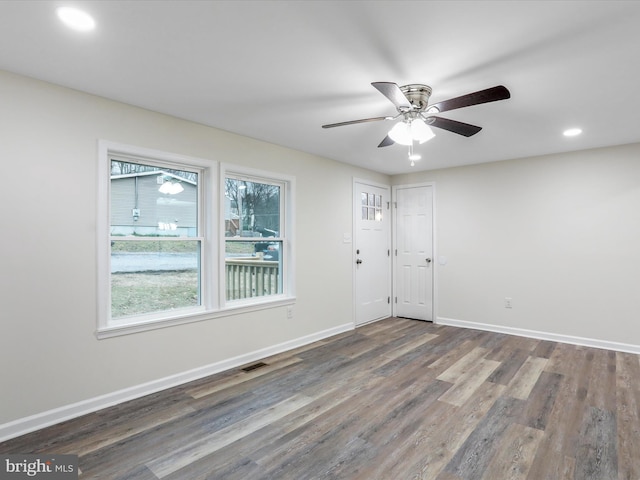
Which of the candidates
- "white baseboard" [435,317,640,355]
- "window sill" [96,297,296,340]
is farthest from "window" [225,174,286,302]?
"white baseboard" [435,317,640,355]

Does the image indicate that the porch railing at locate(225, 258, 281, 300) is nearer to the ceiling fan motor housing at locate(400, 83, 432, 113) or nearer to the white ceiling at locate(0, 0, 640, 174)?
the white ceiling at locate(0, 0, 640, 174)

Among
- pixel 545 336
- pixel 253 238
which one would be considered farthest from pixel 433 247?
pixel 253 238

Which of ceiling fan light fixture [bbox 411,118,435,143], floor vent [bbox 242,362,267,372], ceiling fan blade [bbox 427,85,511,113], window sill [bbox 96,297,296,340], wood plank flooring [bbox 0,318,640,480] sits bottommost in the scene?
wood plank flooring [bbox 0,318,640,480]

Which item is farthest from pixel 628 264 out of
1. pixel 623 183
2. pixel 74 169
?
pixel 74 169

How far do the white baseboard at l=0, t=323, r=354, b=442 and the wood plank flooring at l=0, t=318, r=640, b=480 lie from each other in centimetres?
7

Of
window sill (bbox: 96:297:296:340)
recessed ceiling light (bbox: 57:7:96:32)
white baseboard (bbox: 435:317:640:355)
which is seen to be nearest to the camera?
recessed ceiling light (bbox: 57:7:96:32)

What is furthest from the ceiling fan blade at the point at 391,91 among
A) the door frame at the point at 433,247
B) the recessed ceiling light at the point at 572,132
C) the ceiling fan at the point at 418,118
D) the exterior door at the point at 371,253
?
the door frame at the point at 433,247

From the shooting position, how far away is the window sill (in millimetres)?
2814

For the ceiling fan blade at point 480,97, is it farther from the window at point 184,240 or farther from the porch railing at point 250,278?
the porch railing at point 250,278

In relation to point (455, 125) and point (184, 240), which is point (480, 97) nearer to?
point (455, 125)

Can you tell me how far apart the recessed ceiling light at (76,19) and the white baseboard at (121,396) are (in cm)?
245

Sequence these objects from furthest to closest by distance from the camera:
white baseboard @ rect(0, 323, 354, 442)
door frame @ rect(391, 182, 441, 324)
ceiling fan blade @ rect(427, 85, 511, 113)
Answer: door frame @ rect(391, 182, 441, 324) < white baseboard @ rect(0, 323, 354, 442) < ceiling fan blade @ rect(427, 85, 511, 113)

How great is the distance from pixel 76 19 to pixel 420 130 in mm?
2077

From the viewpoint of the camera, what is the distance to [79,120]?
2664 mm
